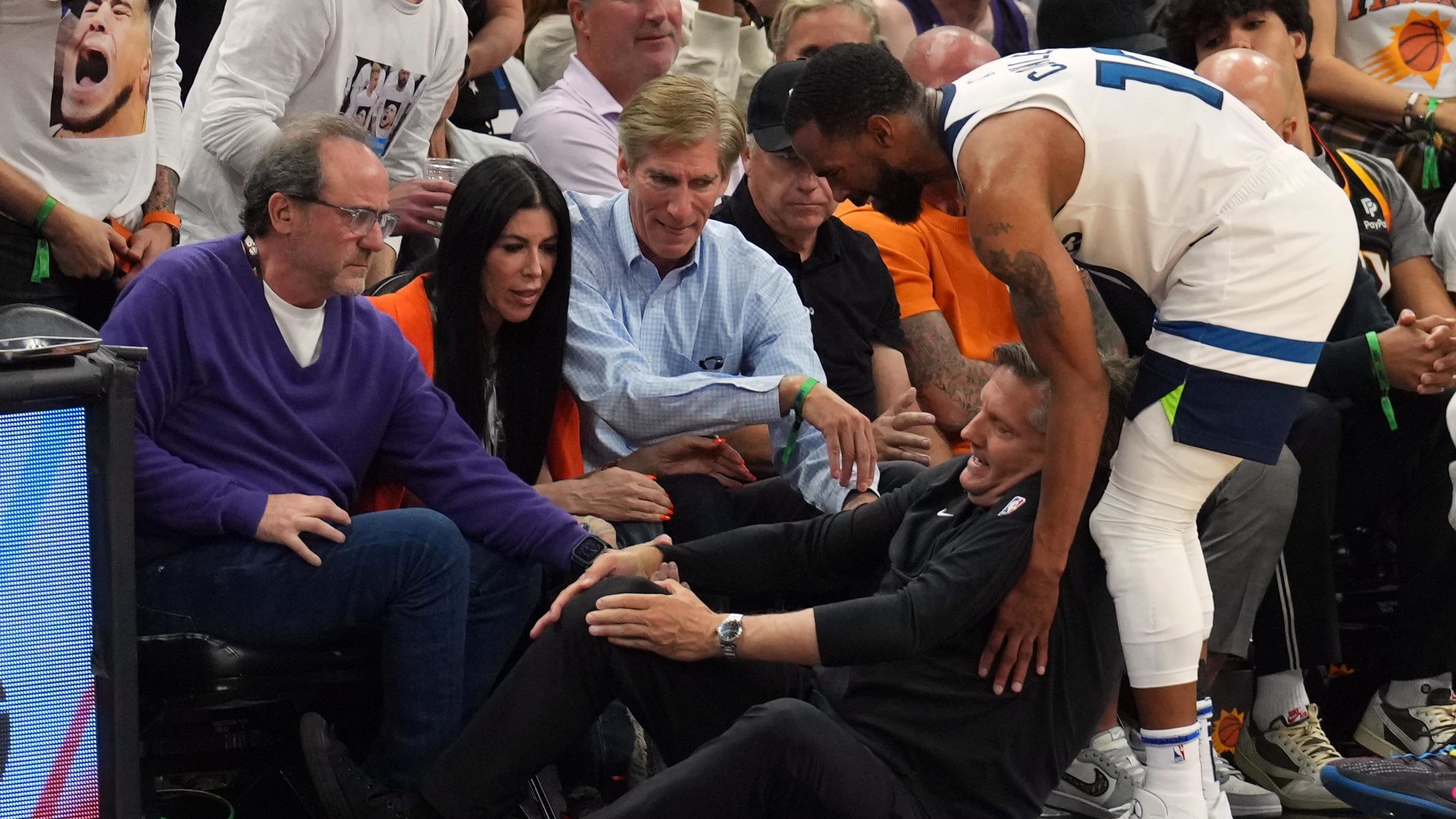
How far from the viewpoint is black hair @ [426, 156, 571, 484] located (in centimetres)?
347

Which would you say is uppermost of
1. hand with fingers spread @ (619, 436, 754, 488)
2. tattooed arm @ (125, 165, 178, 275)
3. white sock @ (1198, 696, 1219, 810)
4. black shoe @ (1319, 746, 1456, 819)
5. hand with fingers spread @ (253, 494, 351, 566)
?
tattooed arm @ (125, 165, 178, 275)

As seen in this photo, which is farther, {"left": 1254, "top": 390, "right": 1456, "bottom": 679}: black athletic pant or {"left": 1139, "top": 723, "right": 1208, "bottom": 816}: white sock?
{"left": 1254, "top": 390, "right": 1456, "bottom": 679}: black athletic pant

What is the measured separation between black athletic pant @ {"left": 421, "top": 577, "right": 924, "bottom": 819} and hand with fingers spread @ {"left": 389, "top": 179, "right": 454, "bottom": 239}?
1441 millimetres

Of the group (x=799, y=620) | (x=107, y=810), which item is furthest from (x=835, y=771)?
(x=107, y=810)

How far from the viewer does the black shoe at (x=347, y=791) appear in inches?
113

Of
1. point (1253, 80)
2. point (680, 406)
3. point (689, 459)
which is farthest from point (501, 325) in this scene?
point (1253, 80)

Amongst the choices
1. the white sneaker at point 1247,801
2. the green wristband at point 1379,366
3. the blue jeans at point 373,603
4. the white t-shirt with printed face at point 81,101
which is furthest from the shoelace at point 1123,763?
the white t-shirt with printed face at point 81,101

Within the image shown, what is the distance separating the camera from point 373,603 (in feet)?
9.60

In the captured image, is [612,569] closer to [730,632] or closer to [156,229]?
[730,632]

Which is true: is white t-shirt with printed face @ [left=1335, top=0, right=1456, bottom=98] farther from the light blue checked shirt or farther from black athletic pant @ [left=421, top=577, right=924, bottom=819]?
black athletic pant @ [left=421, top=577, right=924, bottom=819]

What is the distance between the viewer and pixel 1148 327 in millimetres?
3260

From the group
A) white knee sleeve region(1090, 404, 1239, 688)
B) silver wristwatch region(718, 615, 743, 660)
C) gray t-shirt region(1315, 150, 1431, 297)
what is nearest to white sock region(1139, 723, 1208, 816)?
white knee sleeve region(1090, 404, 1239, 688)

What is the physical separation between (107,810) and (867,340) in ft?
7.37

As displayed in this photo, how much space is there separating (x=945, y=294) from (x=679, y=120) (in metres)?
0.93
